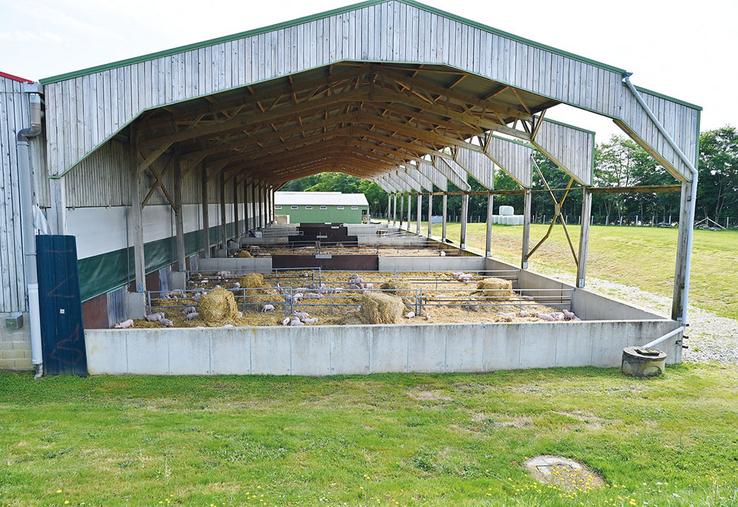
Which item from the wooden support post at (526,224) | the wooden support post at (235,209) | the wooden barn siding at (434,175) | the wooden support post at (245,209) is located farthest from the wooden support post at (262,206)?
the wooden support post at (526,224)

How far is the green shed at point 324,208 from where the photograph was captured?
58094 millimetres

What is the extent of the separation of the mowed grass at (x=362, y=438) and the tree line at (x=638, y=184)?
146 ft

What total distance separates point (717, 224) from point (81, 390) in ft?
188

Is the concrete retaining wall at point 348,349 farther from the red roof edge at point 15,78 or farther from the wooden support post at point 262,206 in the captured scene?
the wooden support post at point 262,206

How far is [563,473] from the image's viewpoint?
6.27 metres

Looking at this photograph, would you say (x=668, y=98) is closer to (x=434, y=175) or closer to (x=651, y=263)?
(x=651, y=263)

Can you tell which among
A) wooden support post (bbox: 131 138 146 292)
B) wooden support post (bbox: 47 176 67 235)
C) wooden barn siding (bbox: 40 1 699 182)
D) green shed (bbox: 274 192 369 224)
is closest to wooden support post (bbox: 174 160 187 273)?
wooden support post (bbox: 131 138 146 292)

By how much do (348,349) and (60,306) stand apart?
532 centimetres

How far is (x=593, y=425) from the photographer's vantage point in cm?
Answer: 775

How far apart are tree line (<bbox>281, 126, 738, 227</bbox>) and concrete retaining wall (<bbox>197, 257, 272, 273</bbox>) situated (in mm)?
37775

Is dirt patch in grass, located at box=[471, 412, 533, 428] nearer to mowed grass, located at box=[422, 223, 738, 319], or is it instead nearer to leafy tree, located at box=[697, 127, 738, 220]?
mowed grass, located at box=[422, 223, 738, 319]

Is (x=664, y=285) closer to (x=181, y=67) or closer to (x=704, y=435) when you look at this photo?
(x=704, y=435)

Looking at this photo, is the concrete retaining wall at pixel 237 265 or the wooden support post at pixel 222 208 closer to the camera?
the concrete retaining wall at pixel 237 265

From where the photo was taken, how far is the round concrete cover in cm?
598
